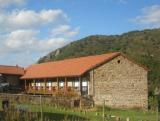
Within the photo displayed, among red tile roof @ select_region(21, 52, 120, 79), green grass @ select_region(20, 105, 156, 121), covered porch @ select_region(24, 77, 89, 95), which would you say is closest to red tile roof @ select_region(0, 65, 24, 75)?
red tile roof @ select_region(21, 52, 120, 79)

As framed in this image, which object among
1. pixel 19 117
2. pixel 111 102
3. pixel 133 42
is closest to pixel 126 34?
A: pixel 133 42

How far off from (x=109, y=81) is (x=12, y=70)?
20850 mm

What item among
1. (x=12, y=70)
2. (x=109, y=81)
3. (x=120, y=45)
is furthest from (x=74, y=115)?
(x=120, y=45)

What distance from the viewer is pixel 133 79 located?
46875mm

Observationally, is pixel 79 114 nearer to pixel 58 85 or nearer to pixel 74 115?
pixel 74 115

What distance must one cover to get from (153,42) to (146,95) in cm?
6073

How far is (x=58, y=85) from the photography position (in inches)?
1949

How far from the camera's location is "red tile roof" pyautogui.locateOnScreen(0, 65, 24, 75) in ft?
198

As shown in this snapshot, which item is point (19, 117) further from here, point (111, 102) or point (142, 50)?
point (142, 50)

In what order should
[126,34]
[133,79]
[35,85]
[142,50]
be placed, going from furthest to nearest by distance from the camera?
[126,34] < [142,50] < [35,85] < [133,79]

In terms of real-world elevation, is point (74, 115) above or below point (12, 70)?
below

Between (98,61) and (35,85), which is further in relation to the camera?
(35,85)

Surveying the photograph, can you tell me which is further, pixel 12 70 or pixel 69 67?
pixel 12 70

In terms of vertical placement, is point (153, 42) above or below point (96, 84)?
above
